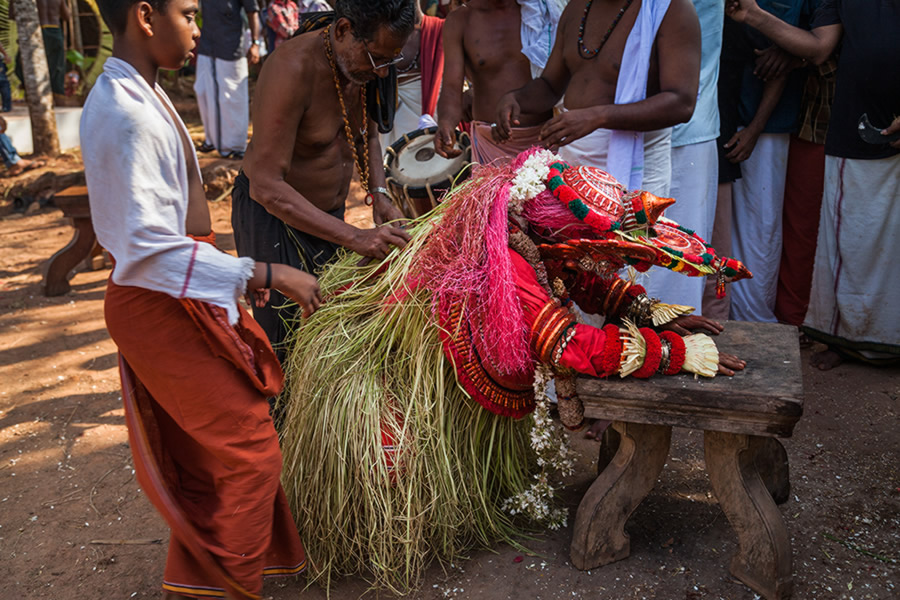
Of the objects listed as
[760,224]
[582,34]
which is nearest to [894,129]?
[760,224]

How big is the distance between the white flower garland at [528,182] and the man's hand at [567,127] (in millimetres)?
481

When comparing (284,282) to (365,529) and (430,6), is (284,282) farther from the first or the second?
(430,6)

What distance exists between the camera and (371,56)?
9.37 ft

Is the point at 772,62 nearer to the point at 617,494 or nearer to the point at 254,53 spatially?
the point at 617,494

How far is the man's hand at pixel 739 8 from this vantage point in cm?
406

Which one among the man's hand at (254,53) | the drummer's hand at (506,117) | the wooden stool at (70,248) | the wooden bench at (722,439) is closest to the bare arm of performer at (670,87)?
the drummer's hand at (506,117)

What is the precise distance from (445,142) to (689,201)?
1.31m

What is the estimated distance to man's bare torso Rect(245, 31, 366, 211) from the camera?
2826 mm

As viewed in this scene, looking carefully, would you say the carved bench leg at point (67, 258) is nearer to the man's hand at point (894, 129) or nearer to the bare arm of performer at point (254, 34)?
the bare arm of performer at point (254, 34)

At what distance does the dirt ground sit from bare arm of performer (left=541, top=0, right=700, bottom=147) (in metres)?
1.52

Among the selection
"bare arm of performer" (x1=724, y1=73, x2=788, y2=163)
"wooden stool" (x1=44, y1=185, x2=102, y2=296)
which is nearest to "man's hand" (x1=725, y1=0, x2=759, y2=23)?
"bare arm of performer" (x1=724, y1=73, x2=788, y2=163)

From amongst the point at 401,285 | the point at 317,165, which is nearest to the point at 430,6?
the point at 317,165

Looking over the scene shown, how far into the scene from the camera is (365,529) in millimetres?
2734

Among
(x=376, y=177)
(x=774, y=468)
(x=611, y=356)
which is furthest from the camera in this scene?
(x=376, y=177)
